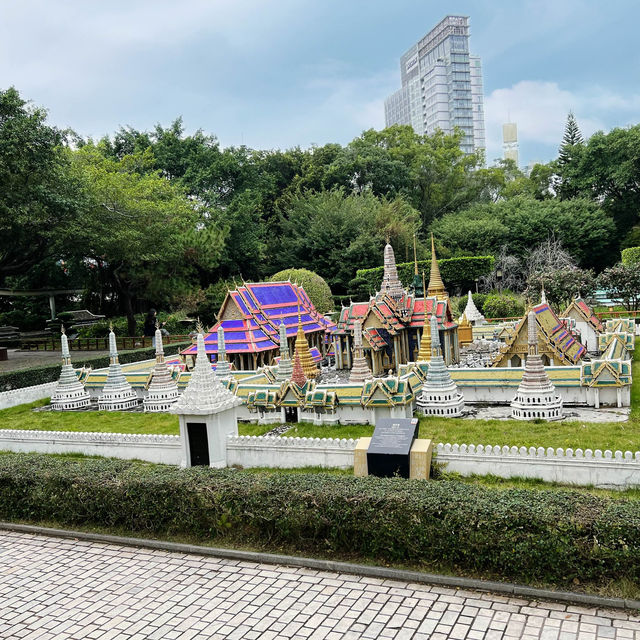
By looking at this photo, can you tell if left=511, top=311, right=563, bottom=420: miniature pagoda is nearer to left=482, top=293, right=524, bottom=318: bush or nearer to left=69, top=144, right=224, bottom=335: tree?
left=482, top=293, right=524, bottom=318: bush

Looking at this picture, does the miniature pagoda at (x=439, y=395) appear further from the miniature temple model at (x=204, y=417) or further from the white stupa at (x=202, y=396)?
the white stupa at (x=202, y=396)

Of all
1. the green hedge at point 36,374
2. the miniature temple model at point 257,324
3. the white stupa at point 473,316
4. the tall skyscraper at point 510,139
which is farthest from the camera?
the tall skyscraper at point 510,139

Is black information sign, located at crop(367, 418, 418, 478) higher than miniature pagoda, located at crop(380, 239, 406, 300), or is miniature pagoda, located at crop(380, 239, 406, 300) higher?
miniature pagoda, located at crop(380, 239, 406, 300)

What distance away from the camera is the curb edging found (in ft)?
27.7

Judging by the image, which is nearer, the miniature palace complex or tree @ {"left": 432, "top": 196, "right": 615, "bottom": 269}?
the miniature palace complex

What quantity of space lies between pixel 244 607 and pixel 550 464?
24.0 ft

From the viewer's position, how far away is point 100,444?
16.8 m

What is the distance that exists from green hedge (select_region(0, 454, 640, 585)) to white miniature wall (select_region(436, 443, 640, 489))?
2435mm

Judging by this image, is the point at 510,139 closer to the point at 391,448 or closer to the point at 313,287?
the point at 313,287

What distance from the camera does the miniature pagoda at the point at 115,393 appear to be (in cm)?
2348

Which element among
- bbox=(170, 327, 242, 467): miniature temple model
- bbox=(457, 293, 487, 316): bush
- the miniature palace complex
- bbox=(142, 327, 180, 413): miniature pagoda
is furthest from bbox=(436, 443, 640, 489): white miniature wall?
bbox=(457, 293, 487, 316): bush

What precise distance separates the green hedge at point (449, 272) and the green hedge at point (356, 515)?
129 ft

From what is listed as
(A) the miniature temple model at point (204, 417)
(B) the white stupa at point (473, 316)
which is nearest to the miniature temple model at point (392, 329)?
(B) the white stupa at point (473, 316)

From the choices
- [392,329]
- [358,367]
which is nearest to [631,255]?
[392,329]
